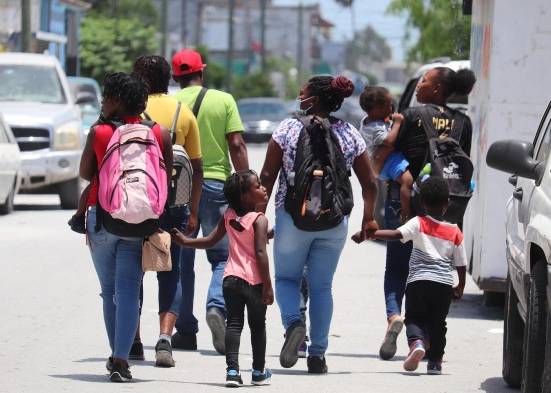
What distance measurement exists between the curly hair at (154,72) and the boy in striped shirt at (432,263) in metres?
1.63

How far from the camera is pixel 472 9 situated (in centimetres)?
1384

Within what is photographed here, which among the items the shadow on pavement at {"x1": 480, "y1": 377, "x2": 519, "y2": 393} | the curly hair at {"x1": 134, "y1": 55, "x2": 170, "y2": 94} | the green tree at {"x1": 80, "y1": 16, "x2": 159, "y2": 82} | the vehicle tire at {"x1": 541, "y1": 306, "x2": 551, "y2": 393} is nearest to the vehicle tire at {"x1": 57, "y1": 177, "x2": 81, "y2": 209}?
the curly hair at {"x1": 134, "y1": 55, "x2": 170, "y2": 94}

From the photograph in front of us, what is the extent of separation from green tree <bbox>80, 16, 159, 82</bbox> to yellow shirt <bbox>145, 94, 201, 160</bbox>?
160 ft

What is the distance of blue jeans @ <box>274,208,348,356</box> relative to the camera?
9.02 metres

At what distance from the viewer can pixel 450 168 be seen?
10.0 m

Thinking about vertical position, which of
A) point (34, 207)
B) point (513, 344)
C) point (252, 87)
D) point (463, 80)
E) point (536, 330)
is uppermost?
point (463, 80)

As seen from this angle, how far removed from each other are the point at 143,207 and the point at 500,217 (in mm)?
4330

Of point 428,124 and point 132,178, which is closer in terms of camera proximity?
point 132,178

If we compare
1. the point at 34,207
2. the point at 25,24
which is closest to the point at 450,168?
the point at 34,207

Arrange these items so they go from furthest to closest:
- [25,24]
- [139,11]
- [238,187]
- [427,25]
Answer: [139,11], [427,25], [25,24], [238,187]

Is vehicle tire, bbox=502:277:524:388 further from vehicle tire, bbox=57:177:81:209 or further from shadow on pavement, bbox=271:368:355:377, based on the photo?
vehicle tire, bbox=57:177:81:209

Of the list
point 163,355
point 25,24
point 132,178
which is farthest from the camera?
point 25,24

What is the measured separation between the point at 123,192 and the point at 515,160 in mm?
2049

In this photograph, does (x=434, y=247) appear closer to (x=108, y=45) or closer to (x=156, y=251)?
(x=156, y=251)
